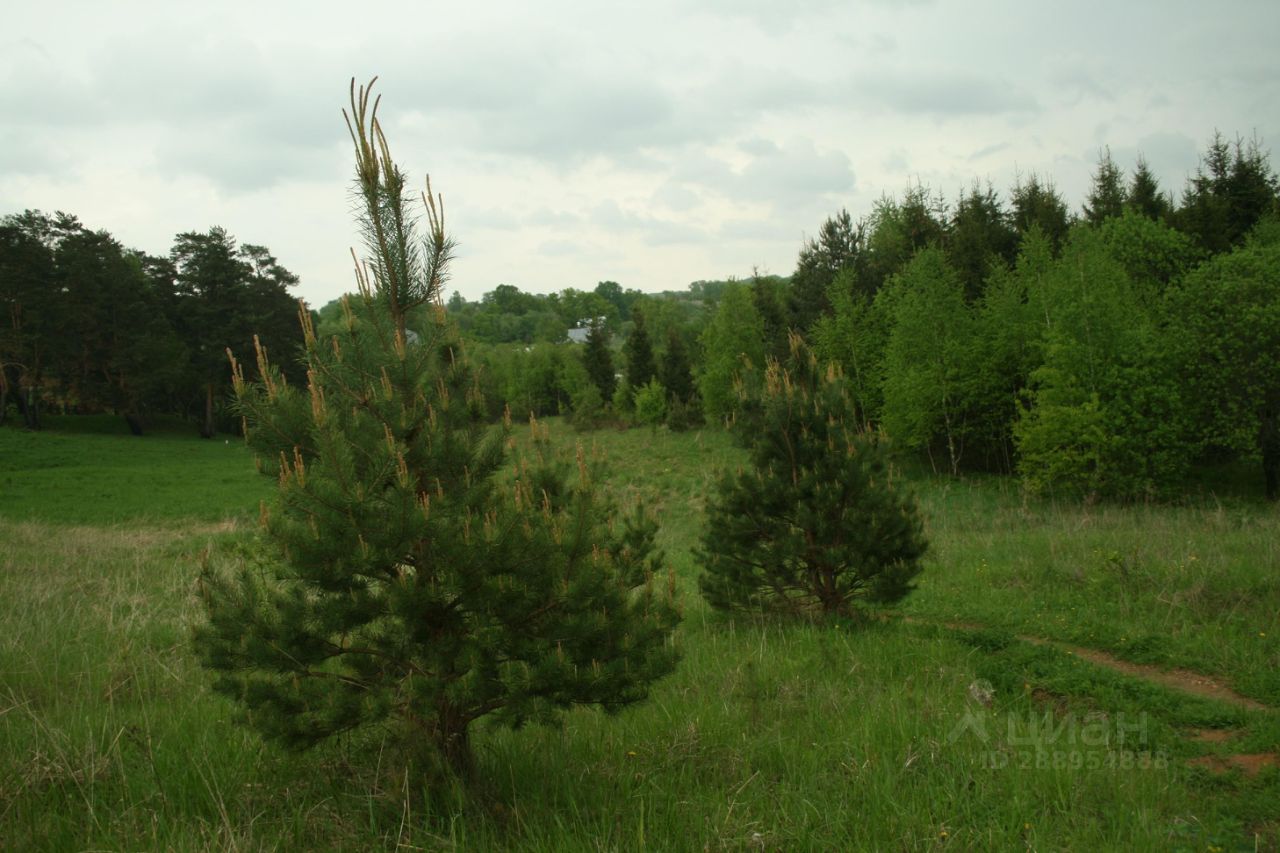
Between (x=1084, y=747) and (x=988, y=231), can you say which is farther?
(x=988, y=231)

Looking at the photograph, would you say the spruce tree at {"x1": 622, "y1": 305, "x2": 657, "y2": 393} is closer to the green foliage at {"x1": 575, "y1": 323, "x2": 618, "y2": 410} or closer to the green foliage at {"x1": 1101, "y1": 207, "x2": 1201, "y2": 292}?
the green foliage at {"x1": 575, "y1": 323, "x2": 618, "y2": 410}

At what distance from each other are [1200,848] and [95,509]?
2699cm

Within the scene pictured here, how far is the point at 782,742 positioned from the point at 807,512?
3.30m

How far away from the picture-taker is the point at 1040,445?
21.3m

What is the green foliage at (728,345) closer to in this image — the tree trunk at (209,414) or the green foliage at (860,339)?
the green foliage at (860,339)

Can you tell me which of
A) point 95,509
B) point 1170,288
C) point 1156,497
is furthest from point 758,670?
point 95,509

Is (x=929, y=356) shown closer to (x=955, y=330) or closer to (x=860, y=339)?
(x=955, y=330)

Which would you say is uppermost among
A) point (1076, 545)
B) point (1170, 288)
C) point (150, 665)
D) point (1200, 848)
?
point (1170, 288)

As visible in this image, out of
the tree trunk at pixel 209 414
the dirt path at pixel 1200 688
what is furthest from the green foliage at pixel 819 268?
the tree trunk at pixel 209 414

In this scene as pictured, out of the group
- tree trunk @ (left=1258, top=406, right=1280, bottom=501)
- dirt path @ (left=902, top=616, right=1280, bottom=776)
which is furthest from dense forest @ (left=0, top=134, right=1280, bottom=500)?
dirt path @ (left=902, top=616, right=1280, bottom=776)

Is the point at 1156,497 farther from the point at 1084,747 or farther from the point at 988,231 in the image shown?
the point at 1084,747

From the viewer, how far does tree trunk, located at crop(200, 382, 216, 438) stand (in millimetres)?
49409

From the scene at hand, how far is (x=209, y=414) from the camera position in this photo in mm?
50406

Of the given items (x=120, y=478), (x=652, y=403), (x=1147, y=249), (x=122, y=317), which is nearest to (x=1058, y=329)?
(x=1147, y=249)
